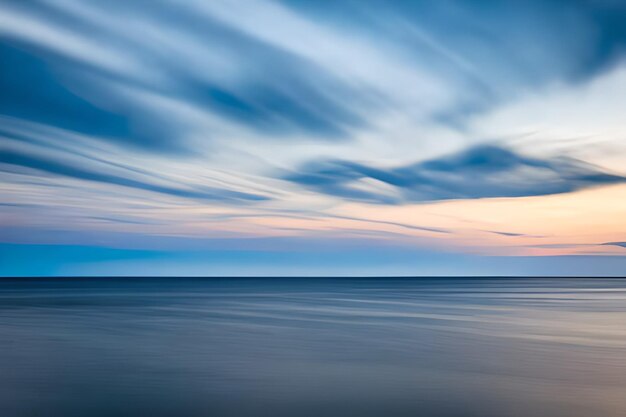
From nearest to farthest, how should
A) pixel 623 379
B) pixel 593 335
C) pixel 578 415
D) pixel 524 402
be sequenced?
pixel 578 415 < pixel 524 402 < pixel 623 379 < pixel 593 335

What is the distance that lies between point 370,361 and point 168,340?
397 inches

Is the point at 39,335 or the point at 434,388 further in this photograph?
the point at 39,335

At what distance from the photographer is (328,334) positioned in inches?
1076

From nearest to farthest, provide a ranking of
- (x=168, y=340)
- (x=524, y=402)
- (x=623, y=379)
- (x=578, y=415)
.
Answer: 1. (x=578, y=415)
2. (x=524, y=402)
3. (x=623, y=379)
4. (x=168, y=340)

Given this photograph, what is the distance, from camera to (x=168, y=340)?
25.0 m

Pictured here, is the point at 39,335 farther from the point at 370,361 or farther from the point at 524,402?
the point at 524,402

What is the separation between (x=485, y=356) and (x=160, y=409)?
12.1m

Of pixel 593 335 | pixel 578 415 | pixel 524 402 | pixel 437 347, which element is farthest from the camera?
pixel 593 335

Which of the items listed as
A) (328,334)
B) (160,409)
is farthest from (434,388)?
(328,334)

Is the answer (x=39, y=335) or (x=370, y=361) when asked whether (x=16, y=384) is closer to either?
(x=370, y=361)

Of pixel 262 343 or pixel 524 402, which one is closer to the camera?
pixel 524 402

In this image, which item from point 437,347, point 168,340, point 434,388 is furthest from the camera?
point 168,340

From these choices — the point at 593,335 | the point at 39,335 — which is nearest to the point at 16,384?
the point at 39,335

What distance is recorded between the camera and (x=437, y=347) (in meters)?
23.2
